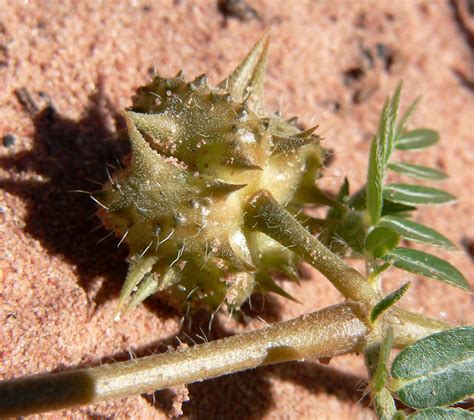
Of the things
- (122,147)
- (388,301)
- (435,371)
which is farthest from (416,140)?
(122,147)

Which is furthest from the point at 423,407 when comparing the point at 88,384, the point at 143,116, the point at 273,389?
the point at 143,116

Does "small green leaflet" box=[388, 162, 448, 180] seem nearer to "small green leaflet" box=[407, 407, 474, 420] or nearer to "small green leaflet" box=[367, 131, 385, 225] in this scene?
"small green leaflet" box=[367, 131, 385, 225]

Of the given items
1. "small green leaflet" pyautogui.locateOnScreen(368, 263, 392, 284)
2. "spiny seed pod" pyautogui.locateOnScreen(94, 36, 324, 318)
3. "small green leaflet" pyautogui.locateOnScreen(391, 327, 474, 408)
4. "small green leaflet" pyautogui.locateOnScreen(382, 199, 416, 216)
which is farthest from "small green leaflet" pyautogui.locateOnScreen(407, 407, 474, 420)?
"small green leaflet" pyautogui.locateOnScreen(382, 199, 416, 216)

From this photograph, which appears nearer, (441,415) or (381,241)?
(441,415)

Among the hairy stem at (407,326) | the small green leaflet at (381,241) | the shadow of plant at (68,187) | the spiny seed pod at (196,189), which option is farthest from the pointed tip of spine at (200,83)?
the hairy stem at (407,326)

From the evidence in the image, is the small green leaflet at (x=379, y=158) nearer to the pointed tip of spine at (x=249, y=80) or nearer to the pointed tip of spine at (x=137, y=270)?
the pointed tip of spine at (x=249, y=80)

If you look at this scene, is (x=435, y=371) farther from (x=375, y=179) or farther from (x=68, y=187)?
(x=68, y=187)

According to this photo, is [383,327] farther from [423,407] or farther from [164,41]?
[164,41]
